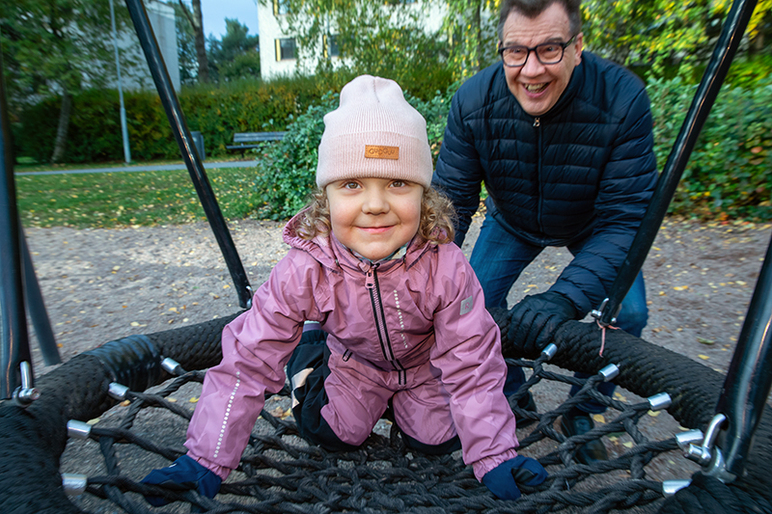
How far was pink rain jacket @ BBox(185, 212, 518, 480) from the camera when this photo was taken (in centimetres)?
124

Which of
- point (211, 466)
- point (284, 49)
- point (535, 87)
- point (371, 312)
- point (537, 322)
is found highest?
point (284, 49)

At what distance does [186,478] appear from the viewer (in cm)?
115

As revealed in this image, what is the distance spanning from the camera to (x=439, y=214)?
4.54 ft

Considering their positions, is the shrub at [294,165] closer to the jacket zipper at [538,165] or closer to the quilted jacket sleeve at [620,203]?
the jacket zipper at [538,165]

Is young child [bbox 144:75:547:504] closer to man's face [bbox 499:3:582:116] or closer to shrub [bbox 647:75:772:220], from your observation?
man's face [bbox 499:3:582:116]

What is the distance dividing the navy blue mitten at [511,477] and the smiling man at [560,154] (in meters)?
0.52

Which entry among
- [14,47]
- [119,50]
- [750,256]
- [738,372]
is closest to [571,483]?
[738,372]

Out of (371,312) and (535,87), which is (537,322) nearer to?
(371,312)

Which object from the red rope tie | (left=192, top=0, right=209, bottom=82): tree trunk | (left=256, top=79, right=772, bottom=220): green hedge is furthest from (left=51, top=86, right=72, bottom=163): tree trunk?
the red rope tie

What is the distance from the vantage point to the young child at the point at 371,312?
1233 millimetres

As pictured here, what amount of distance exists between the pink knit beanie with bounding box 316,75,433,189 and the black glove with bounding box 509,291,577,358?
0.62 metres

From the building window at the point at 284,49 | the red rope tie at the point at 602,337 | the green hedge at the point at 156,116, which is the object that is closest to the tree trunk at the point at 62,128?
the green hedge at the point at 156,116

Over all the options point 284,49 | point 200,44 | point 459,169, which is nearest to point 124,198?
point 459,169

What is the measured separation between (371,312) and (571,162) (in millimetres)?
931
